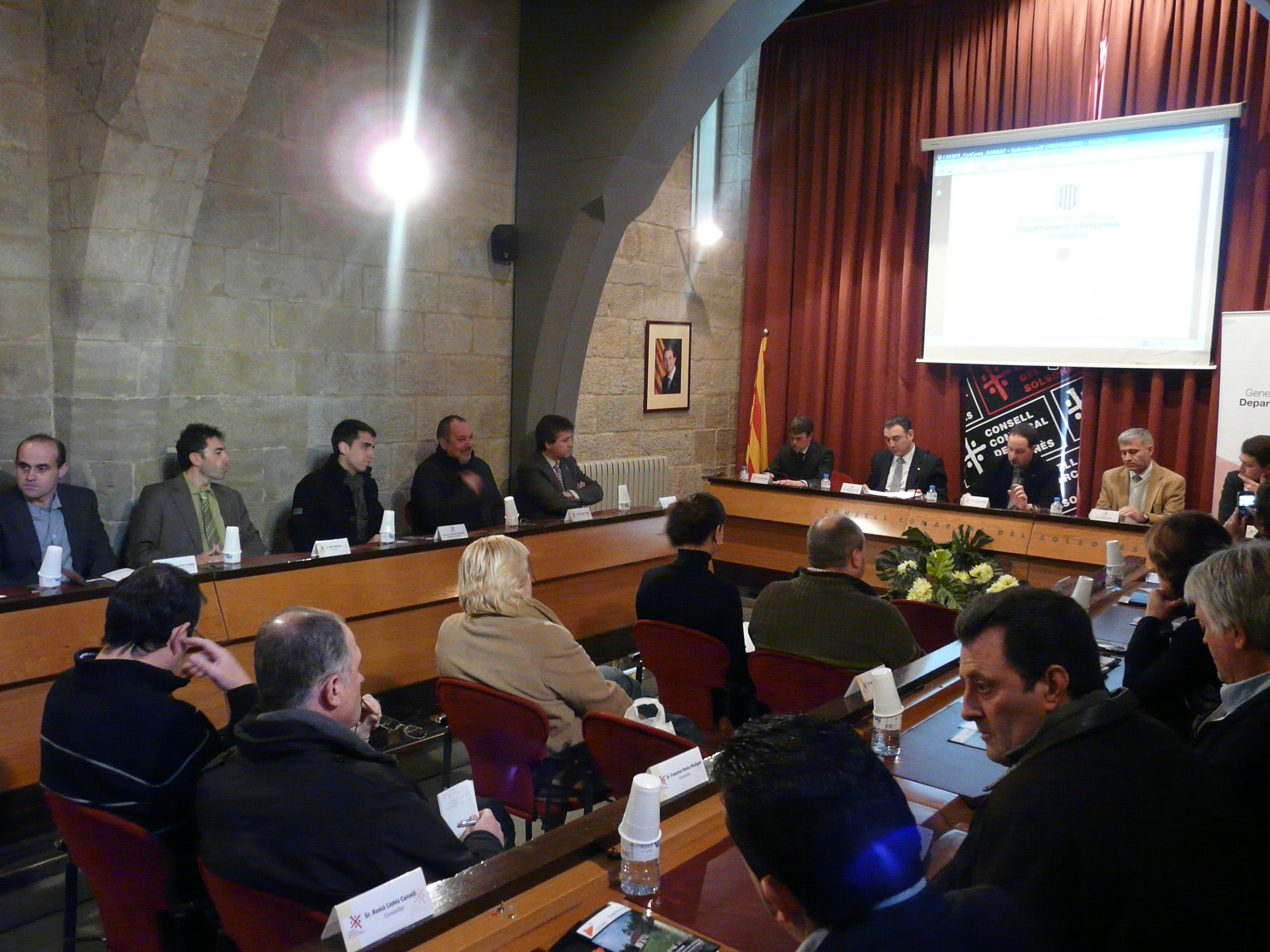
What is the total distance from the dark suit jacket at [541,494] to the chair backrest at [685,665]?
2.27 meters

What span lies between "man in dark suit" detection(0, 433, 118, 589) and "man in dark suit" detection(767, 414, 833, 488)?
4468 millimetres

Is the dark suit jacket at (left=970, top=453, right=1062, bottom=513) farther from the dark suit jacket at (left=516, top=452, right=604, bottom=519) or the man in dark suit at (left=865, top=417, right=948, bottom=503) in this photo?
the dark suit jacket at (left=516, top=452, right=604, bottom=519)

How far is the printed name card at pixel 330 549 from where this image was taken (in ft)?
12.9

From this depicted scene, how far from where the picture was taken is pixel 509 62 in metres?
6.40

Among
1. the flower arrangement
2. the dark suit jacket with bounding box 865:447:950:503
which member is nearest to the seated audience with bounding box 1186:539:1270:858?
the flower arrangement

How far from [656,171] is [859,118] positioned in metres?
2.61

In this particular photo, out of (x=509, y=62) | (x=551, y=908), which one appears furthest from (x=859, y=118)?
(x=551, y=908)

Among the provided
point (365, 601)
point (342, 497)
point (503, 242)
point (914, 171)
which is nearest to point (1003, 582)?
point (365, 601)

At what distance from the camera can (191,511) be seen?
4.38 m

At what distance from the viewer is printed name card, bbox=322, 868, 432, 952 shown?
139 cm

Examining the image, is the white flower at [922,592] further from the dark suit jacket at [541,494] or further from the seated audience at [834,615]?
the dark suit jacket at [541,494]

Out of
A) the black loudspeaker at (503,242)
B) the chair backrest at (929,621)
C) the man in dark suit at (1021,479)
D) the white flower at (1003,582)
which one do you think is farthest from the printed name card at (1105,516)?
the black loudspeaker at (503,242)

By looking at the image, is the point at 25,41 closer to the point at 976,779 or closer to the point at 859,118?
the point at 976,779

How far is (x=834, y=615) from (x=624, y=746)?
92 centimetres
